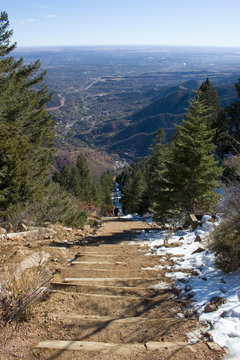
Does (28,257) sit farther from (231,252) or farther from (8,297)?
(231,252)

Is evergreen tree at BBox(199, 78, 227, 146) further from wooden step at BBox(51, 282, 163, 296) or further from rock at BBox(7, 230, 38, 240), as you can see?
wooden step at BBox(51, 282, 163, 296)

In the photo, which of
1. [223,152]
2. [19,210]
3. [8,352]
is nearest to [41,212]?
[19,210]

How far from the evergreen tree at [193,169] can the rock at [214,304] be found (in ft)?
24.1

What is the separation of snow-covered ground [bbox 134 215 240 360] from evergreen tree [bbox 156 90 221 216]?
16.1 ft

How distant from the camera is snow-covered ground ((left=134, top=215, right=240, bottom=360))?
8.95ft

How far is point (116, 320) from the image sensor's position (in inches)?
121

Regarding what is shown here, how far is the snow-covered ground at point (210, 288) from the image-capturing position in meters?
2.73

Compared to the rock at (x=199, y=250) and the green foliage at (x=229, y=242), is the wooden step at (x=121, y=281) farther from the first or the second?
the rock at (x=199, y=250)

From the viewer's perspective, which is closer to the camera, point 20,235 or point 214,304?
point 214,304

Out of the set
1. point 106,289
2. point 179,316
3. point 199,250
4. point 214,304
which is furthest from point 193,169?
point 179,316

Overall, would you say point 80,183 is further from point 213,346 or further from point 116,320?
point 213,346

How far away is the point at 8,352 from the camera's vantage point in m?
2.47

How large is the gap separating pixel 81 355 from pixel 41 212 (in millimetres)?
10896

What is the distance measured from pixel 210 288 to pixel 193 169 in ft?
25.5
